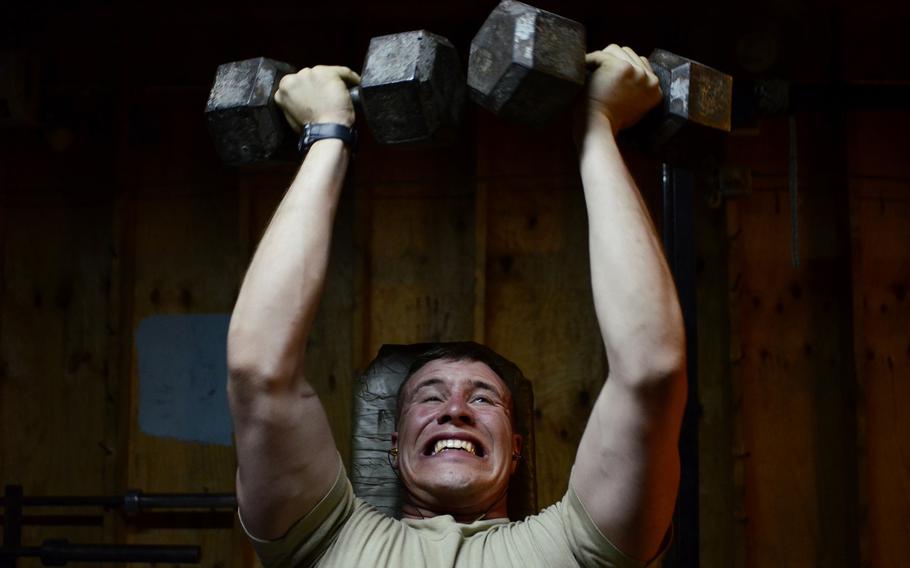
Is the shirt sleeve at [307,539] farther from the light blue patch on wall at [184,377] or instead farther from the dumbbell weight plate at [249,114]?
the light blue patch on wall at [184,377]

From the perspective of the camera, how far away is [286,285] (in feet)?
5.15

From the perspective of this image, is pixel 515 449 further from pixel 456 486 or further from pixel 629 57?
pixel 629 57

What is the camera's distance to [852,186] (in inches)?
117

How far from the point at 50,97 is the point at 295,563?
2162mm

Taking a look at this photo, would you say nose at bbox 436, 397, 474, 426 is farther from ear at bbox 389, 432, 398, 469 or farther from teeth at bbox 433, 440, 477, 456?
ear at bbox 389, 432, 398, 469

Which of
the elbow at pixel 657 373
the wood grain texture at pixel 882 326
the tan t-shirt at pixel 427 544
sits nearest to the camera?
the elbow at pixel 657 373

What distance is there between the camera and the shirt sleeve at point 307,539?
5.24ft

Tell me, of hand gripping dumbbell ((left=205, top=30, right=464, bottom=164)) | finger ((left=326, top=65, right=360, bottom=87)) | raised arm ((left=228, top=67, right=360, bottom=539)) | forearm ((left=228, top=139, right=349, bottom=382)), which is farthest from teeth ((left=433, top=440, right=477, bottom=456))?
finger ((left=326, top=65, right=360, bottom=87))

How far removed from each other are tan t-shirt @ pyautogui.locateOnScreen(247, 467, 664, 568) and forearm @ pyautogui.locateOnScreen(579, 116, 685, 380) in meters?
0.27

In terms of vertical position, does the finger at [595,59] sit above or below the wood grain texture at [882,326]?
above

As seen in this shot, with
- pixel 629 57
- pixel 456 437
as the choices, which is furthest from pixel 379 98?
pixel 456 437

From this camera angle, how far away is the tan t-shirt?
5.07 ft

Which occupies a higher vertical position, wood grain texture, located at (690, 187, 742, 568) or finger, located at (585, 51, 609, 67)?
finger, located at (585, 51, 609, 67)

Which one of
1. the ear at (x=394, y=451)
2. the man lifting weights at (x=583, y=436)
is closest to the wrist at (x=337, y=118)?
the man lifting weights at (x=583, y=436)
